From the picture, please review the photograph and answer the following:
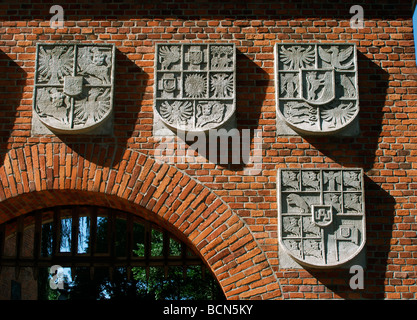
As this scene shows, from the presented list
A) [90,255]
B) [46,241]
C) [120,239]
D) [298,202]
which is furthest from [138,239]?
[298,202]

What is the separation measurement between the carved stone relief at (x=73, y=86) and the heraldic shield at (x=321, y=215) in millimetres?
1863

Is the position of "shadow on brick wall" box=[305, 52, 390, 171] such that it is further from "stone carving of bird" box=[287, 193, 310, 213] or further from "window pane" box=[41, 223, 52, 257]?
"window pane" box=[41, 223, 52, 257]

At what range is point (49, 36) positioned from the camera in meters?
5.19

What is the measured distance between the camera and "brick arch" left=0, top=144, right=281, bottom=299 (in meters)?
4.61

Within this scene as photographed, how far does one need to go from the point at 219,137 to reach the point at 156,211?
92 centimetres

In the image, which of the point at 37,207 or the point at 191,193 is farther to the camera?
the point at 37,207

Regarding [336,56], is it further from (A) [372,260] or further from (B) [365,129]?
(A) [372,260]

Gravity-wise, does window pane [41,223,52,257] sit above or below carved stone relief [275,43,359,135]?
below

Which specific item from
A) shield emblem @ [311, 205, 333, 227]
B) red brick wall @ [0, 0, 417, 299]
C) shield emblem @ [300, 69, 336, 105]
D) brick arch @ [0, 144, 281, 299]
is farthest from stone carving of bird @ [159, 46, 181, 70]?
shield emblem @ [311, 205, 333, 227]
